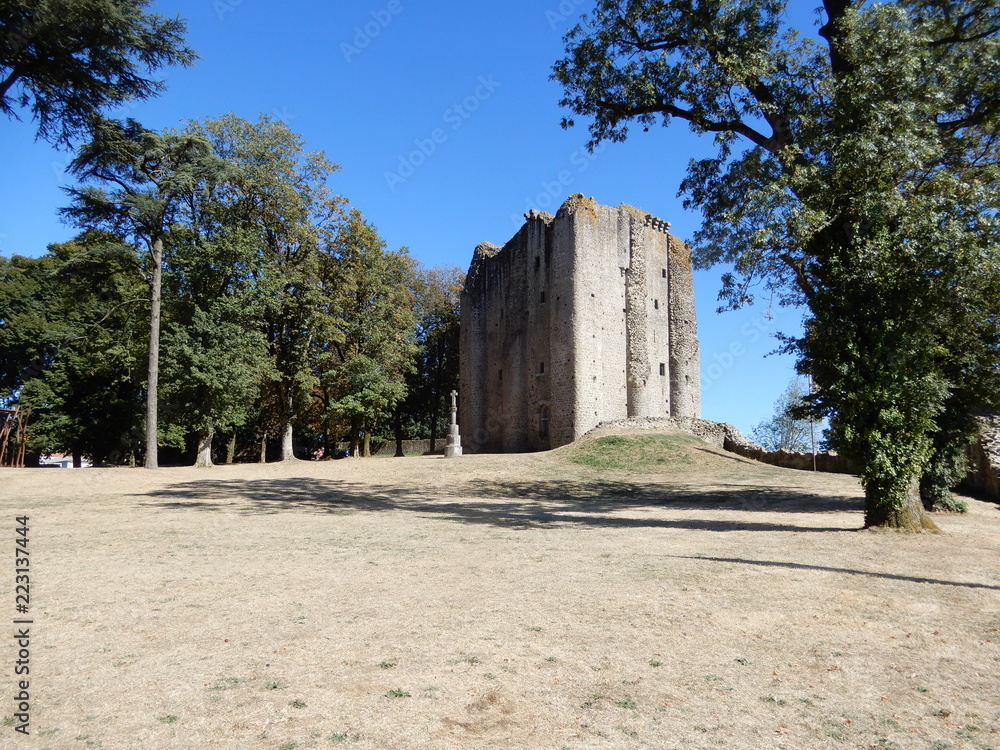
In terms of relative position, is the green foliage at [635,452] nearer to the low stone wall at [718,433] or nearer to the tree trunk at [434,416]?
the low stone wall at [718,433]

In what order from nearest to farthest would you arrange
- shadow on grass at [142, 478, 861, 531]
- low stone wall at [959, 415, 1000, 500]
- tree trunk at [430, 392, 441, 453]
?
shadow on grass at [142, 478, 861, 531]
low stone wall at [959, 415, 1000, 500]
tree trunk at [430, 392, 441, 453]

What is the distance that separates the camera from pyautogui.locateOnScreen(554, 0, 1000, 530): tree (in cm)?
941

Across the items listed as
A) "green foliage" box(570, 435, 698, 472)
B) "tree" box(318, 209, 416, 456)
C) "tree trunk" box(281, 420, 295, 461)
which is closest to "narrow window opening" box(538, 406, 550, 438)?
"green foliage" box(570, 435, 698, 472)

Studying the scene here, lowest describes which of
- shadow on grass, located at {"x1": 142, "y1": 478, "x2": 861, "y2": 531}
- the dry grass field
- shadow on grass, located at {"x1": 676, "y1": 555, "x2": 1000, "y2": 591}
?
shadow on grass, located at {"x1": 142, "y1": 478, "x2": 861, "y2": 531}

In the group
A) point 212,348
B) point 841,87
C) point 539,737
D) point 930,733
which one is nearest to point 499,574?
point 539,737

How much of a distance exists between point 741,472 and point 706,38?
1565cm

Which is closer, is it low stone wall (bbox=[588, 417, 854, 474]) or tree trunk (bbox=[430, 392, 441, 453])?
low stone wall (bbox=[588, 417, 854, 474])

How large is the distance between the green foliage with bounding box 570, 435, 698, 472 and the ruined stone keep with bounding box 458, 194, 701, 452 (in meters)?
5.85

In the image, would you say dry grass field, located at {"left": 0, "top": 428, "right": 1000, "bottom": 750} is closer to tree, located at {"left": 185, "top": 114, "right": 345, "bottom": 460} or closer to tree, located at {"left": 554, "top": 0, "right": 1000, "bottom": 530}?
tree, located at {"left": 554, "top": 0, "right": 1000, "bottom": 530}

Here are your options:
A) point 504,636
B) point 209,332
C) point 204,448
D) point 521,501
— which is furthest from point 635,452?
point 504,636

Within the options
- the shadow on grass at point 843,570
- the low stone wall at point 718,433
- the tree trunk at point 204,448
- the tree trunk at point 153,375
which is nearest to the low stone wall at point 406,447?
the low stone wall at point 718,433

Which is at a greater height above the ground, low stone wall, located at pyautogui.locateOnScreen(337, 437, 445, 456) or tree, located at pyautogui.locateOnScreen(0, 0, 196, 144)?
tree, located at pyautogui.locateOnScreen(0, 0, 196, 144)

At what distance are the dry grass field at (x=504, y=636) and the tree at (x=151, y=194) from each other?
13.6 meters

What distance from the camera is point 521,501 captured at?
51.4 feet
